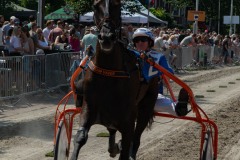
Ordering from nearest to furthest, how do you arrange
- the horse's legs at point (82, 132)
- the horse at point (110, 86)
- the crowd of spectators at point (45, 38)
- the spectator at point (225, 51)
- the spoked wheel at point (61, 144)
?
the horse at point (110, 86)
the horse's legs at point (82, 132)
the spoked wheel at point (61, 144)
the crowd of spectators at point (45, 38)
the spectator at point (225, 51)

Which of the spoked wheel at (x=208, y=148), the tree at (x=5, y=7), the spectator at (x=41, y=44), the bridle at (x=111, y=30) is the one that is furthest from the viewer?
the tree at (x=5, y=7)

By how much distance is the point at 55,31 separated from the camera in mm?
16406

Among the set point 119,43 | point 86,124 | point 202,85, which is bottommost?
point 202,85

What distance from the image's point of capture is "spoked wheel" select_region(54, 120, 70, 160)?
629 cm

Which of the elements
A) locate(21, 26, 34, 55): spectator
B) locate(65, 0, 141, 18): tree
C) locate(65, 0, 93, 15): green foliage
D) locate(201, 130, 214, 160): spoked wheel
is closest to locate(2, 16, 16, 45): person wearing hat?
locate(21, 26, 34, 55): spectator

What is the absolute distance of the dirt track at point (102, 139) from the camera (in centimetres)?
822

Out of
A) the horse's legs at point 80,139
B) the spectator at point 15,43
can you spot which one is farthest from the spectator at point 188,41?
the horse's legs at point 80,139

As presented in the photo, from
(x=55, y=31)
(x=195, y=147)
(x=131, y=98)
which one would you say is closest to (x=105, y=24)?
(x=131, y=98)

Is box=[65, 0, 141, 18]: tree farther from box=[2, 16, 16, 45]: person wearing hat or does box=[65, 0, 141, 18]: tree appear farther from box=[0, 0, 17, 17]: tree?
box=[2, 16, 16, 45]: person wearing hat

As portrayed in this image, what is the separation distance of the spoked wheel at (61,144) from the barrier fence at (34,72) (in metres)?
5.82

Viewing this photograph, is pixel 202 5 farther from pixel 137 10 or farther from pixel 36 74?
pixel 36 74

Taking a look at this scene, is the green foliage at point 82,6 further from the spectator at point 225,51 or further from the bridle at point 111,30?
the spectator at point 225,51

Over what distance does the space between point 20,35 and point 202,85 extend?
24.4 ft

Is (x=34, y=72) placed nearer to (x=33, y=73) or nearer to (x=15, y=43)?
(x=33, y=73)
